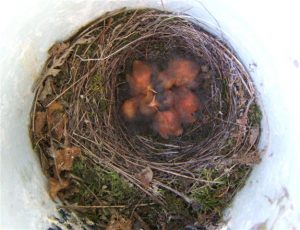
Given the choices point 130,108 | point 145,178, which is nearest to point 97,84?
point 130,108

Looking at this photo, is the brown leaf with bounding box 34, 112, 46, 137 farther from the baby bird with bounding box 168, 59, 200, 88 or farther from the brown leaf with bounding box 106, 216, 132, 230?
the baby bird with bounding box 168, 59, 200, 88

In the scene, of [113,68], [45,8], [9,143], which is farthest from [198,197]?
[45,8]

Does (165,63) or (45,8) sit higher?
(45,8)

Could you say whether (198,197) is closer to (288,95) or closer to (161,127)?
(161,127)

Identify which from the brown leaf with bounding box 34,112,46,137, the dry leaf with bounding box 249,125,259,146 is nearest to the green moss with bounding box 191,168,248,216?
the dry leaf with bounding box 249,125,259,146

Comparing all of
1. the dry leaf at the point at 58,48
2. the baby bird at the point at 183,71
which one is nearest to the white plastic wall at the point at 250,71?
the dry leaf at the point at 58,48

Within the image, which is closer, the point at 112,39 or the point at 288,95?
the point at 288,95

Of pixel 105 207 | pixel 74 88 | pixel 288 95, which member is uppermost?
pixel 288 95

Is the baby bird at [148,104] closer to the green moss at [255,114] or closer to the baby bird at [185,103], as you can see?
the baby bird at [185,103]

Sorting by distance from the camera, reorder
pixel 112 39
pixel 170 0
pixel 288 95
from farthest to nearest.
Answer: pixel 112 39 → pixel 170 0 → pixel 288 95
